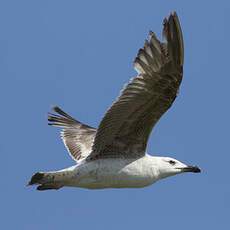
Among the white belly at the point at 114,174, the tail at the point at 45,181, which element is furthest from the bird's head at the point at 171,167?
the tail at the point at 45,181

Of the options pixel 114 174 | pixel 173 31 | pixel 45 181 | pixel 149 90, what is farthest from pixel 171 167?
pixel 173 31

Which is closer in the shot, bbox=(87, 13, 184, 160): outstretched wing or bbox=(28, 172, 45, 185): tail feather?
bbox=(87, 13, 184, 160): outstretched wing

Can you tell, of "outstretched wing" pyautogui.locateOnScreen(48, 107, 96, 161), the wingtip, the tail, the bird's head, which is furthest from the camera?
"outstretched wing" pyautogui.locateOnScreen(48, 107, 96, 161)

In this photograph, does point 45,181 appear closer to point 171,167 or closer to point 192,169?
point 171,167

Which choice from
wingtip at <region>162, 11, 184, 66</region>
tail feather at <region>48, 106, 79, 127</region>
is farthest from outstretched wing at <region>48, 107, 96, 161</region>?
wingtip at <region>162, 11, 184, 66</region>

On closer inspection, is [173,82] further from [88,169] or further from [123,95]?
[88,169]

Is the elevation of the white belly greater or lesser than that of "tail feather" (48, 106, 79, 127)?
lesser

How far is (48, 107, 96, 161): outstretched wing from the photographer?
1598 centimetres

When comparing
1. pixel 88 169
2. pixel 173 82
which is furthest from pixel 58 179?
pixel 173 82

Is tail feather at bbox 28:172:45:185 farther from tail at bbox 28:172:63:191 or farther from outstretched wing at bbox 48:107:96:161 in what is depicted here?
outstretched wing at bbox 48:107:96:161

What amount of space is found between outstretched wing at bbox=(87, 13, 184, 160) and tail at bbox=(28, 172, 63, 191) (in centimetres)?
94

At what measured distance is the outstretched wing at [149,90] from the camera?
13133 millimetres

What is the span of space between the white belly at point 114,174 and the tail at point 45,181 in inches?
8.1

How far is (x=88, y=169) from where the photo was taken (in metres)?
13.8
